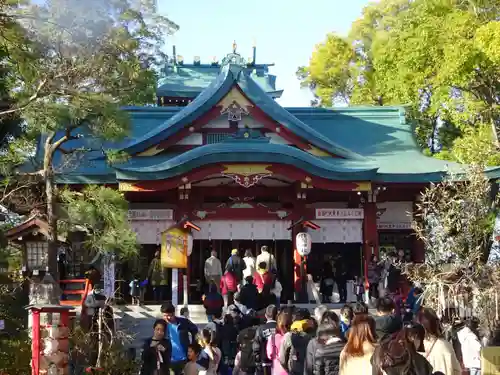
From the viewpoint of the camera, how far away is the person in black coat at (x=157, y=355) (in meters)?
7.88

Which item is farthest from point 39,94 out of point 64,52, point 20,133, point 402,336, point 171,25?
point 171,25

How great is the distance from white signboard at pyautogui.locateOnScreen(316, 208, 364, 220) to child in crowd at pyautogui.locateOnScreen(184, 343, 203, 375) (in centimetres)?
1270

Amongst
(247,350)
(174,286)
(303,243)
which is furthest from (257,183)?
(247,350)

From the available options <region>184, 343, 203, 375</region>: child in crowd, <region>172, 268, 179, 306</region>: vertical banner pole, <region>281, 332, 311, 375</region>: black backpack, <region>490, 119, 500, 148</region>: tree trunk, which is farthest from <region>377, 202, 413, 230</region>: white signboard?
<region>281, 332, 311, 375</region>: black backpack

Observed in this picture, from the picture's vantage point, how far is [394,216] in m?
21.5

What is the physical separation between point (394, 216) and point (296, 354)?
1472 centimetres

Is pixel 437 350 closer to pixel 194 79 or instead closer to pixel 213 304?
pixel 213 304

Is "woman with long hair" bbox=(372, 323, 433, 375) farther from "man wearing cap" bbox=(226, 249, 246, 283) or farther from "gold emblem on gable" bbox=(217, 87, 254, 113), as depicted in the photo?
"gold emblem on gable" bbox=(217, 87, 254, 113)

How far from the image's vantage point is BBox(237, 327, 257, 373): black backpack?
8.59 metres

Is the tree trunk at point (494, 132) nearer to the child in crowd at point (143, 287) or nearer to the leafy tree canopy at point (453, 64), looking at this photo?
the leafy tree canopy at point (453, 64)

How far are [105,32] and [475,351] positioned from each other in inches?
290

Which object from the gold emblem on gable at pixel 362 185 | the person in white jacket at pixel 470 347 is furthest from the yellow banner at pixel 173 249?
the person in white jacket at pixel 470 347

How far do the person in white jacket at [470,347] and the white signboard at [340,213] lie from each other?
1077 centimetres

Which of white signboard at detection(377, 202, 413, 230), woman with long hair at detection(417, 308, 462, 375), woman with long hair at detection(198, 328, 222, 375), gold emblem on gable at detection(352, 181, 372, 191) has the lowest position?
woman with long hair at detection(198, 328, 222, 375)
